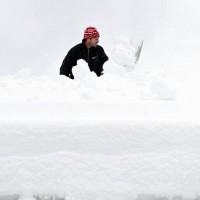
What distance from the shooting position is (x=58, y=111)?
227cm

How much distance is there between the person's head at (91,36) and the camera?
5586mm

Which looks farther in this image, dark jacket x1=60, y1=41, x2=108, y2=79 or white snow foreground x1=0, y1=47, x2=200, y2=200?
dark jacket x1=60, y1=41, x2=108, y2=79

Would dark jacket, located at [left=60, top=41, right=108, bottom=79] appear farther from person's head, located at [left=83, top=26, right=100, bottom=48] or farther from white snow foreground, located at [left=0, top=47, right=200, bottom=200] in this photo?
white snow foreground, located at [left=0, top=47, right=200, bottom=200]

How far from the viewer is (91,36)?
5.64m

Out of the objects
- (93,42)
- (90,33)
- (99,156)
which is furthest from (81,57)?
(99,156)

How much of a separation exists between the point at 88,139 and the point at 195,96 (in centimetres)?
124

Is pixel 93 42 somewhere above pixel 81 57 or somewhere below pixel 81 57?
above

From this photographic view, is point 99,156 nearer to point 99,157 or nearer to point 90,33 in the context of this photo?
point 99,157

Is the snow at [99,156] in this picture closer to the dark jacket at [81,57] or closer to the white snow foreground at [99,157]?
the white snow foreground at [99,157]

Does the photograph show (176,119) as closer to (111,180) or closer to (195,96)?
(111,180)

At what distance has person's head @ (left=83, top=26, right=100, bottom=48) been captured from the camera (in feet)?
18.3

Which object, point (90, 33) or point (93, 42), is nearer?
point (90, 33)

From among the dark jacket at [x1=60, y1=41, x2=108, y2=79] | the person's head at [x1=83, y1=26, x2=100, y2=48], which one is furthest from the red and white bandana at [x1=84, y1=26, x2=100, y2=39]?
the dark jacket at [x1=60, y1=41, x2=108, y2=79]

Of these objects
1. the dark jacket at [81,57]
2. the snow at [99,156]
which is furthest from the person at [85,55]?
the snow at [99,156]
